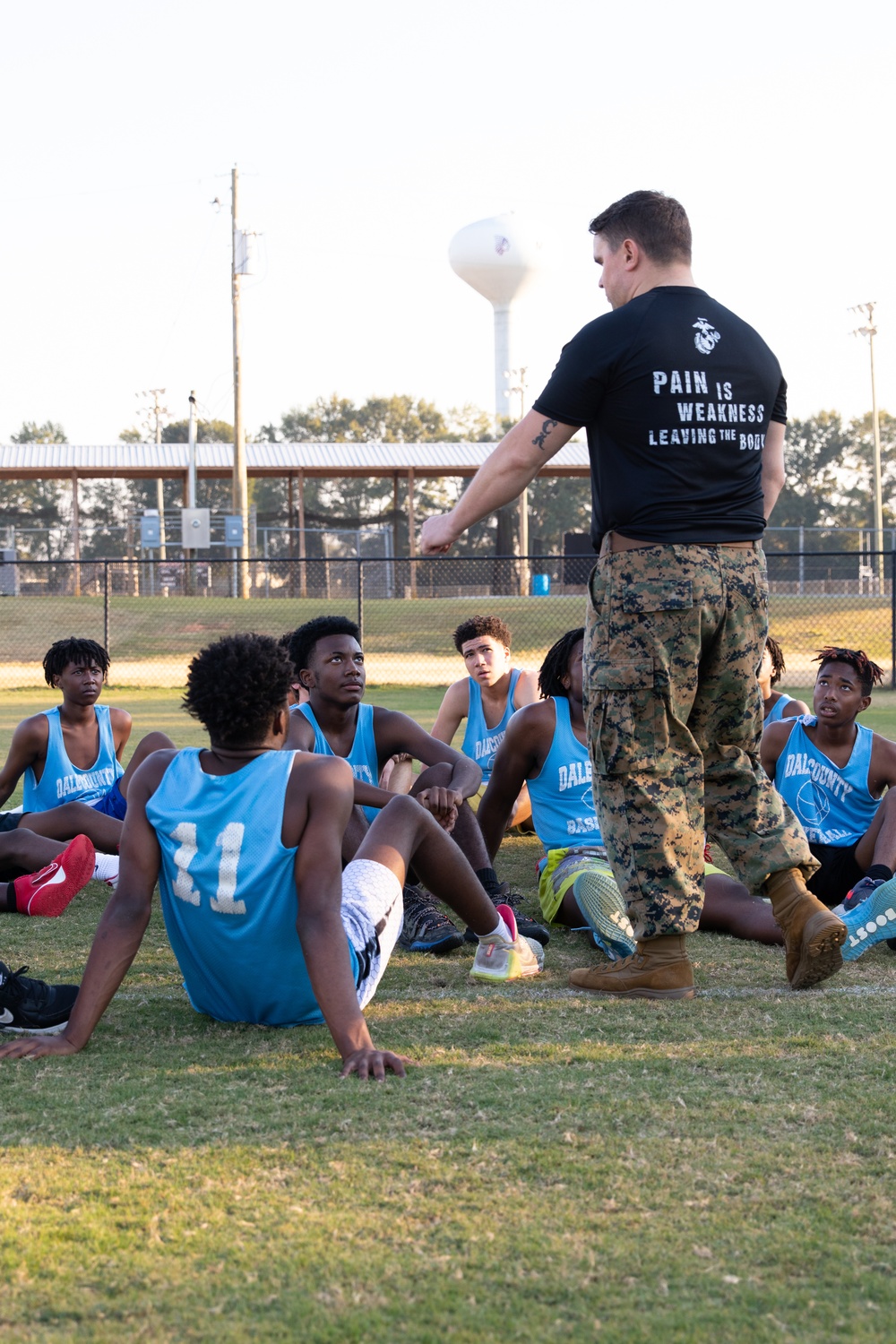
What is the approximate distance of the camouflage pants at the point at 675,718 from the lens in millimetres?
3846

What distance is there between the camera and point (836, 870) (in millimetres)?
5582

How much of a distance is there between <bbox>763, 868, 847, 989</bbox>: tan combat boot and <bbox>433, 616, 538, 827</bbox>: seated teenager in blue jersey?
3.12 metres

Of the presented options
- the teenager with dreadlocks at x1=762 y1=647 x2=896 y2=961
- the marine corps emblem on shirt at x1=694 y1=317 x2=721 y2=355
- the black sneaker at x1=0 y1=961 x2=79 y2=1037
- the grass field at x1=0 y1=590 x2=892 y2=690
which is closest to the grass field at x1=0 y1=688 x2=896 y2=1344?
the black sneaker at x1=0 y1=961 x2=79 y2=1037

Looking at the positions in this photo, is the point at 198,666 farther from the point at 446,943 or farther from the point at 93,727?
the point at 93,727

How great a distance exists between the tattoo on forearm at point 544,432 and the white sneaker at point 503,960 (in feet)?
5.47

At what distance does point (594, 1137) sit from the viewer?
285 cm

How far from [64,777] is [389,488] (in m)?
63.1

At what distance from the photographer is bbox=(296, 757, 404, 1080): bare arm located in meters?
3.23

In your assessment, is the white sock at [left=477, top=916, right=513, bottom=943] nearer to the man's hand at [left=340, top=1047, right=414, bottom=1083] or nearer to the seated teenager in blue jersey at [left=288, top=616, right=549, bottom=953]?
the seated teenager in blue jersey at [left=288, top=616, right=549, bottom=953]

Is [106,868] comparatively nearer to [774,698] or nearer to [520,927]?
[520,927]

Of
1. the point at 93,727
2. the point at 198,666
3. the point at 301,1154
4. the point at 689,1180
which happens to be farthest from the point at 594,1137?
the point at 93,727

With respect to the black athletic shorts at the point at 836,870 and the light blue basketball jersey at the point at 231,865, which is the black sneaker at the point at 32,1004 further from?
the black athletic shorts at the point at 836,870

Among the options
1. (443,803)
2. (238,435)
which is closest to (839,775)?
(443,803)

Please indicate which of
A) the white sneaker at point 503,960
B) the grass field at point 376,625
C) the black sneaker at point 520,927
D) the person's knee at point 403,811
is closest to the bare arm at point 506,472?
the person's knee at point 403,811
